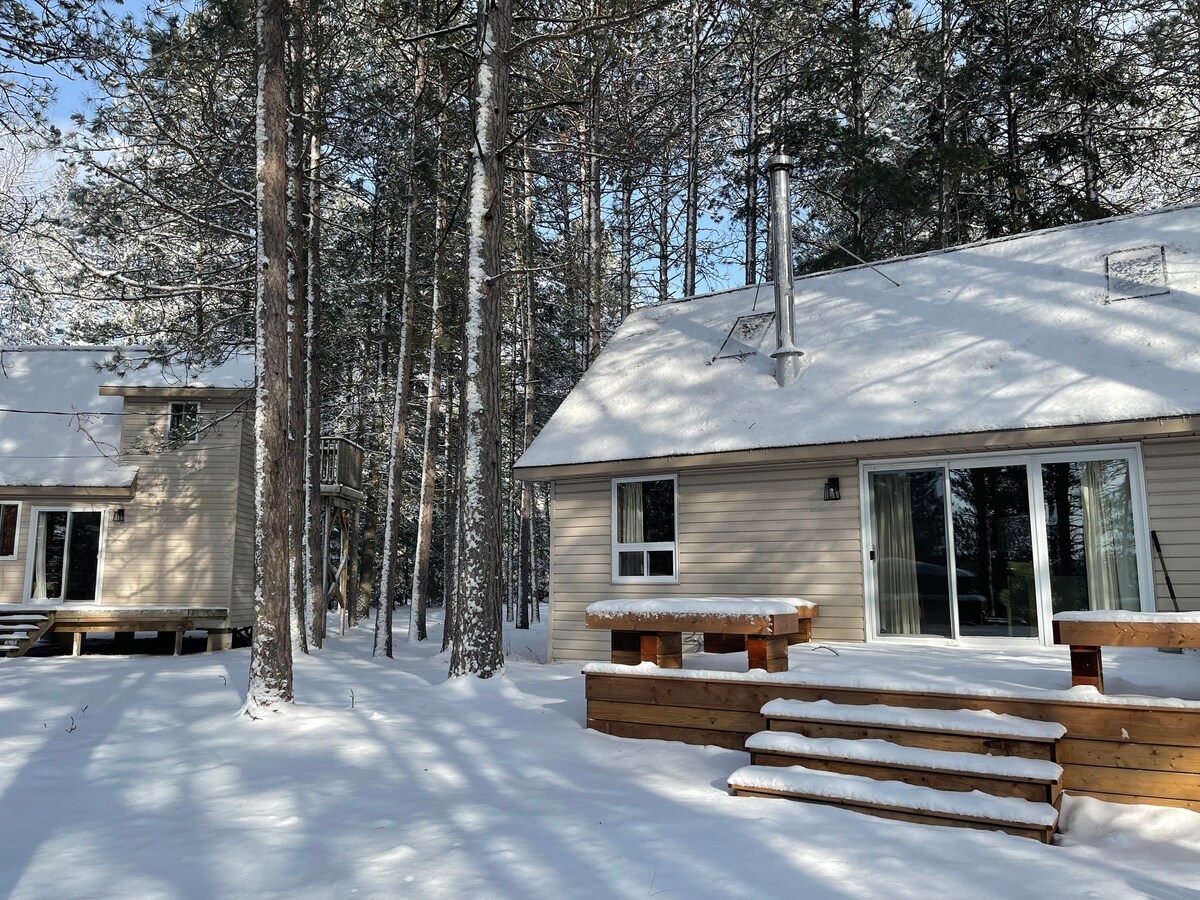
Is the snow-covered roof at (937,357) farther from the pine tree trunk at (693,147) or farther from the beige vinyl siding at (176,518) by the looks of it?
the beige vinyl siding at (176,518)

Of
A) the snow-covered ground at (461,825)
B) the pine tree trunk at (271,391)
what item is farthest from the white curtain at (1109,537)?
the pine tree trunk at (271,391)

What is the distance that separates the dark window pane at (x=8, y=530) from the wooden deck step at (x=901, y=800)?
14.5 m

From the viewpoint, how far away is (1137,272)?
9312 mm

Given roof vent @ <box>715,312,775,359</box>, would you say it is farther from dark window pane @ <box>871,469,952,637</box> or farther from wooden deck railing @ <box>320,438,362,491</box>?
wooden deck railing @ <box>320,438,362,491</box>

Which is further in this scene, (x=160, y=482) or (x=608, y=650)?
(x=160, y=482)

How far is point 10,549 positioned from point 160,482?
8.49 feet

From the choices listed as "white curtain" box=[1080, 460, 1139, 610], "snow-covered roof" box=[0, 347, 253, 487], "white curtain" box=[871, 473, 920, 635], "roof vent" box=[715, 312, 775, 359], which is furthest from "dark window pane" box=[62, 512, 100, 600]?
"white curtain" box=[1080, 460, 1139, 610]

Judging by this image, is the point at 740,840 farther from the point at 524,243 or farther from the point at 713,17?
the point at 713,17

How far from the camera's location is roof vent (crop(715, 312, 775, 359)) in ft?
37.3

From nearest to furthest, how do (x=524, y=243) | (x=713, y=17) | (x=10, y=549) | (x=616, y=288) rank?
(x=524, y=243) → (x=10, y=549) → (x=713, y=17) → (x=616, y=288)

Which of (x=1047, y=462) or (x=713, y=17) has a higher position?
(x=713, y=17)

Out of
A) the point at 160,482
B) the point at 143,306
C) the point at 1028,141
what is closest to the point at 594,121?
the point at 1028,141

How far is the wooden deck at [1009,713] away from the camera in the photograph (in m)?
4.28

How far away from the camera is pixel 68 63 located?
26.5ft
